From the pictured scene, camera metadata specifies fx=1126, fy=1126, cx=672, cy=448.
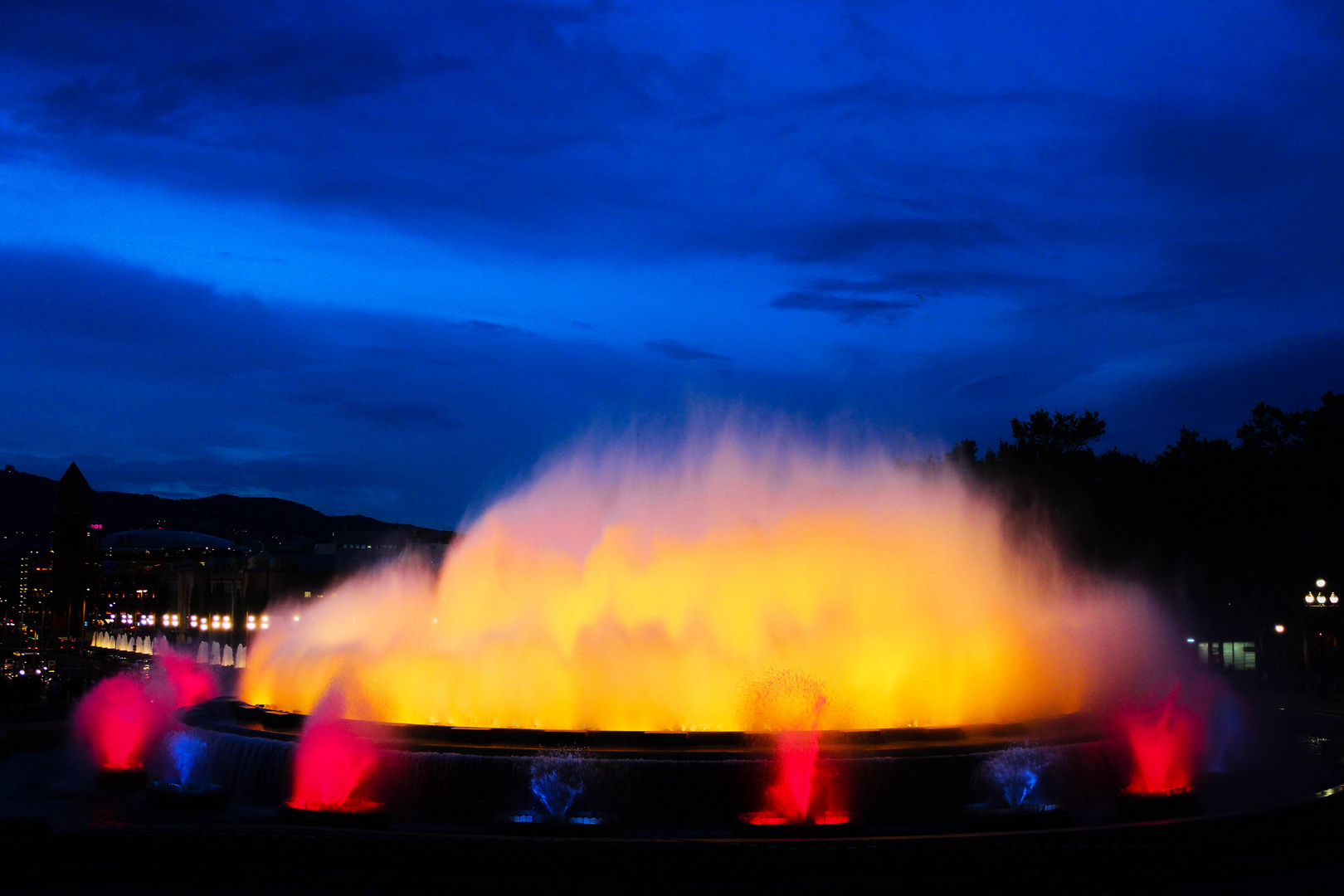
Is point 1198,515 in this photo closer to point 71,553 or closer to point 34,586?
point 71,553

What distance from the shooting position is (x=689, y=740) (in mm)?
16734

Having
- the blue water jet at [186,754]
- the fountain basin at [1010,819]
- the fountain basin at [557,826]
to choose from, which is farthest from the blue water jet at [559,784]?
the blue water jet at [186,754]

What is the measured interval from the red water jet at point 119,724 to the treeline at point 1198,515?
35896mm

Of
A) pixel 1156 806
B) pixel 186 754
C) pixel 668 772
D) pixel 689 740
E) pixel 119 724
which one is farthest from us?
pixel 119 724

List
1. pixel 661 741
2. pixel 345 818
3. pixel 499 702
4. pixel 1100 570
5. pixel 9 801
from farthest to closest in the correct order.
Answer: pixel 1100 570 < pixel 499 702 < pixel 9 801 < pixel 661 741 < pixel 345 818

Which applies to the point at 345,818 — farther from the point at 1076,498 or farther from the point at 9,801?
the point at 1076,498

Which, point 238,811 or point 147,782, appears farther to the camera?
point 147,782

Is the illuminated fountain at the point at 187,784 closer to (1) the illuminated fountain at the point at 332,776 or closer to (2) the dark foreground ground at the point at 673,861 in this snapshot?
(1) the illuminated fountain at the point at 332,776

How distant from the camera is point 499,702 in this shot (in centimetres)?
2105

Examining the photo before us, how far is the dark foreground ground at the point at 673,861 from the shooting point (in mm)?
11914

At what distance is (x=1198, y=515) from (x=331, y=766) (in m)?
40.1

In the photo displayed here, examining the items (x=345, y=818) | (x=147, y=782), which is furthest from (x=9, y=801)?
(x=345, y=818)

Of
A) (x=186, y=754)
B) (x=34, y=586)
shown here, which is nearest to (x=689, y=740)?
(x=186, y=754)

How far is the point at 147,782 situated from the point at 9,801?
2021mm
